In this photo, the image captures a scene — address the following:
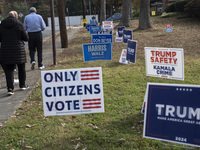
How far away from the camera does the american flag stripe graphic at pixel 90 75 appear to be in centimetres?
356

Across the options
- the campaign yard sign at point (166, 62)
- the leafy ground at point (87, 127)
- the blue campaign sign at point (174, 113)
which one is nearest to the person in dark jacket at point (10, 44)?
the leafy ground at point (87, 127)

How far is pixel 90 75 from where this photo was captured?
3576mm

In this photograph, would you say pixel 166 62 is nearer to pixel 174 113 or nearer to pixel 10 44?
pixel 174 113

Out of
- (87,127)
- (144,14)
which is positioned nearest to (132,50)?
(87,127)

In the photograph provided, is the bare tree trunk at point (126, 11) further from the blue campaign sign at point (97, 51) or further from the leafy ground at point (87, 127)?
the leafy ground at point (87, 127)

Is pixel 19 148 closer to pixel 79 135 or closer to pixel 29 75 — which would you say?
pixel 79 135

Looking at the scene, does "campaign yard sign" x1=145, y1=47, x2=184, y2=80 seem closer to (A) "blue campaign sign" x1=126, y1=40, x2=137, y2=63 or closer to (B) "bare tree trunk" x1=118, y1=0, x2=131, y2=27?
(A) "blue campaign sign" x1=126, y1=40, x2=137, y2=63

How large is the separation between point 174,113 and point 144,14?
20.2 meters

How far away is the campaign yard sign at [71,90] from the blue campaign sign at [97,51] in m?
3.84

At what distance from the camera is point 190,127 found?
294 centimetres

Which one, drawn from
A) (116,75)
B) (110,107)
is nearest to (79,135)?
(110,107)

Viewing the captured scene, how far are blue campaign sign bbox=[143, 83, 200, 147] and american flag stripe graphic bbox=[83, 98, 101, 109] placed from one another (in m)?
0.78

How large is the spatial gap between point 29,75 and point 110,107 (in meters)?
4.20

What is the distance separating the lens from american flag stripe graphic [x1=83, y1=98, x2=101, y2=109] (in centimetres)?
361
